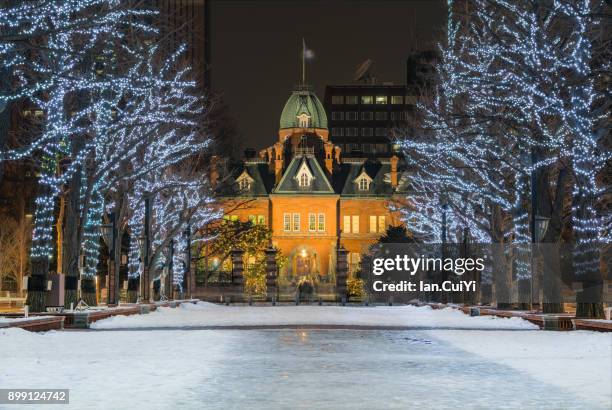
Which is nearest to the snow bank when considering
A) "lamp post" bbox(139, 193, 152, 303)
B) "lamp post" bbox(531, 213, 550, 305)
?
"lamp post" bbox(531, 213, 550, 305)

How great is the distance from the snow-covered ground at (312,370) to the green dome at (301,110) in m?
105

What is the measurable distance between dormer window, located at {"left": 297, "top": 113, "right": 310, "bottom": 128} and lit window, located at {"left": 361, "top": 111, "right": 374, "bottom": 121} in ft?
176

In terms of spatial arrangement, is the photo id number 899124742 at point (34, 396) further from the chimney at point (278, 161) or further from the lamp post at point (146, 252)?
the chimney at point (278, 161)

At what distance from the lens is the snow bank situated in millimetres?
13117

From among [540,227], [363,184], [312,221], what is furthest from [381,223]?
[540,227]

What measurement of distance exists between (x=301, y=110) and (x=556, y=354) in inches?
4370

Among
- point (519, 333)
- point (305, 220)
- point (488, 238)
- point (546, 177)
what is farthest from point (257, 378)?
point (305, 220)

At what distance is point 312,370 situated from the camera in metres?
15.4

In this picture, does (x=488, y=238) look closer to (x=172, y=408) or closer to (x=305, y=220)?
(x=172, y=408)

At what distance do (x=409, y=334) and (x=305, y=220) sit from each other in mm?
84282

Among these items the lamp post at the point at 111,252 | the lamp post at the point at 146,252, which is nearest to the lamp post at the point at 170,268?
the lamp post at the point at 146,252

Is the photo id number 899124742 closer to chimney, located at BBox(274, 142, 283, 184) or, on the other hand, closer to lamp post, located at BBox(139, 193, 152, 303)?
lamp post, located at BBox(139, 193, 152, 303)

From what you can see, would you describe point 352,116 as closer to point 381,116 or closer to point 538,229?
point 381,116

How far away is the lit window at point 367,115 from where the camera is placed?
590ft
